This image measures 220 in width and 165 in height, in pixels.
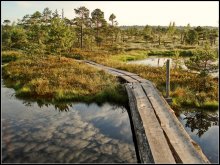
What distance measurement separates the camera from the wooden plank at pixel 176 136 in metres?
6.54

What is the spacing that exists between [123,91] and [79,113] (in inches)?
157

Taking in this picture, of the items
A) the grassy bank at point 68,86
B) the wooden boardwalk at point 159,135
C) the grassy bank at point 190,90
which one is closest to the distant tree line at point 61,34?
the grassy bank at point 68,86

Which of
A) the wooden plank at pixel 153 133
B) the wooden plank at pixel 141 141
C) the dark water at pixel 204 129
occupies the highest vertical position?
the wooden plank at pixel 153 133

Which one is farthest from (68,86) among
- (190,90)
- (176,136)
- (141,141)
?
(176,136)

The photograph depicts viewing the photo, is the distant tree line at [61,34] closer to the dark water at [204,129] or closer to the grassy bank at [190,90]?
the grassy bank at [190,90]

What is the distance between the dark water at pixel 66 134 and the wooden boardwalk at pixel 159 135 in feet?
2.75

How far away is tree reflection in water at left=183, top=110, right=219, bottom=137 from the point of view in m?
11.2

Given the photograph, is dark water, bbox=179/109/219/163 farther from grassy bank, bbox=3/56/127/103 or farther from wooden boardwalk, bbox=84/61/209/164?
grassy bank, bbox=3/56/127/103

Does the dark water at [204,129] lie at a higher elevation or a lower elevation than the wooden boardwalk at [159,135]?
lower

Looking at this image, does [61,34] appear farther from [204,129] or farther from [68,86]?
[204,129]

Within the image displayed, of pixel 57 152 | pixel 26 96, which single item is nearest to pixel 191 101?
pixel 57 152

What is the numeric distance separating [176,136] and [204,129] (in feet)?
12.2

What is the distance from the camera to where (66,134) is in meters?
10.2

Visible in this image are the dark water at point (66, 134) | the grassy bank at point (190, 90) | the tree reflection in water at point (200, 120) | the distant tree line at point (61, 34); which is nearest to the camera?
the dark water at point (66, 134)
